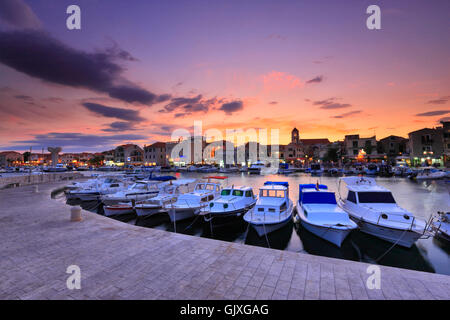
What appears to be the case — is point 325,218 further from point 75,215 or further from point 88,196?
point 88,196

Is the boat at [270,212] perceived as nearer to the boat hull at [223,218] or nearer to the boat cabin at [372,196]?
the boat hull at [223,218]

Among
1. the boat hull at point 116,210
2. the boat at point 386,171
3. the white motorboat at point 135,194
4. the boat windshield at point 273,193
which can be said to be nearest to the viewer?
→ the boat windshield at point 273,193

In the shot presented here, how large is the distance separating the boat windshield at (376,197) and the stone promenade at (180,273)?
29.0ft

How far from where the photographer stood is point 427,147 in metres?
68.7

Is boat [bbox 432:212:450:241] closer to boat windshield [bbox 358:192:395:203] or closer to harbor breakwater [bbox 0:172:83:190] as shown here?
boat windshield [bbox 358:192:395:203]

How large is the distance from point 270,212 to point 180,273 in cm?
895

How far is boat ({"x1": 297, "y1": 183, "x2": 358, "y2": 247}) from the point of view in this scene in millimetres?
11070

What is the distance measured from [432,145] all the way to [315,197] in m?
81.3

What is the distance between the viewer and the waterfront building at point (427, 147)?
219ft

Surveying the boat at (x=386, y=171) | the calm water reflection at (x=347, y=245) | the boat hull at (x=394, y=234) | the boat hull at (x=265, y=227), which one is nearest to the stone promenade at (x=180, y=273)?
the calm water reflection at (x=347, y=245)

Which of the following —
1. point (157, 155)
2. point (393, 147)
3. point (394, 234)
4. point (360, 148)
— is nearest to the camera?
point (394, 234)

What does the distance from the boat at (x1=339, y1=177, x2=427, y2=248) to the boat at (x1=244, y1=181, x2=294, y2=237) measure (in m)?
4.20

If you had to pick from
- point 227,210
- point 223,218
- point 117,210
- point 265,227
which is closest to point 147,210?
point 117,210
